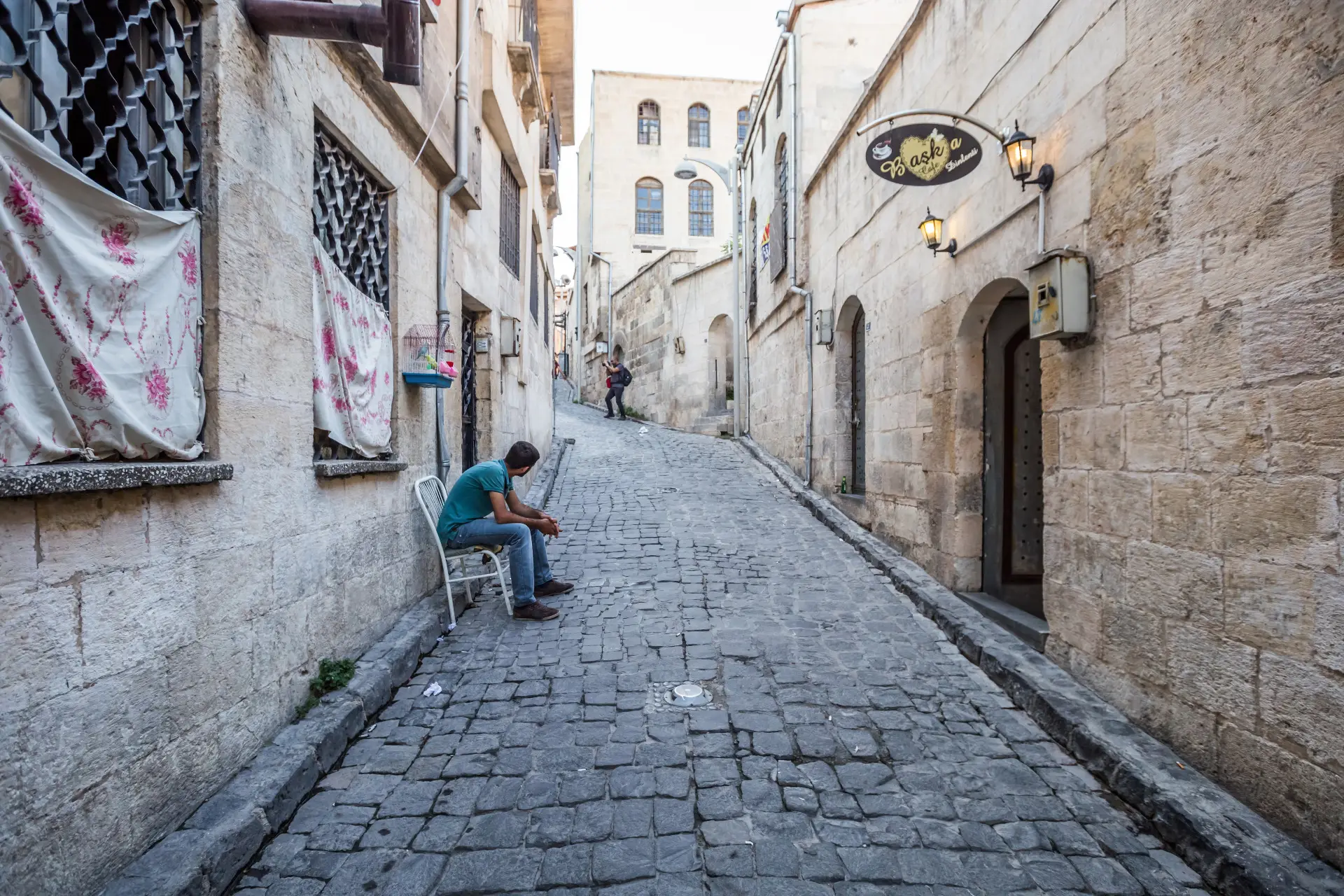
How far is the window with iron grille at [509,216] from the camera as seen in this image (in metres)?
8.91

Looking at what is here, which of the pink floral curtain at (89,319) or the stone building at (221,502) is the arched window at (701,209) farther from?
the pink floral curtain at (89,319)

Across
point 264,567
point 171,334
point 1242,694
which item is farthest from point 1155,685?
point 171,334

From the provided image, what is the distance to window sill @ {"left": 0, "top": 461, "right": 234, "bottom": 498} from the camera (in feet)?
6.07

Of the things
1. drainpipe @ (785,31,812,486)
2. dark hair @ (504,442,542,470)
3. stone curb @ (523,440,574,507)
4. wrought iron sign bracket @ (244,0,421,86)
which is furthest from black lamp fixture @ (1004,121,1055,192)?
stone curb @ (523,440,574,507)

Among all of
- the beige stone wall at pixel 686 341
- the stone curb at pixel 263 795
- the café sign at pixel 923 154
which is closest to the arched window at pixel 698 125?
the beige stone wall at pixel 686 341

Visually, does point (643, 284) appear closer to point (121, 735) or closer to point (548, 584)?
point (548, 584)

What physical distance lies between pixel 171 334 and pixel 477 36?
5.32m

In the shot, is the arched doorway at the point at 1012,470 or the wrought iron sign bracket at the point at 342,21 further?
the arched doorway at the point at 1012,470

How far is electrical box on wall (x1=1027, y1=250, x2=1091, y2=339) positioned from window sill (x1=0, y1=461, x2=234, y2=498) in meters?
3.93

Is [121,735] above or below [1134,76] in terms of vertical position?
below

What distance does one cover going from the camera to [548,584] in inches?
224

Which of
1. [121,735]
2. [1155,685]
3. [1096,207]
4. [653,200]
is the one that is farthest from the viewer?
[653,200]

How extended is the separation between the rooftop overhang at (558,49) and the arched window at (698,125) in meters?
15.1

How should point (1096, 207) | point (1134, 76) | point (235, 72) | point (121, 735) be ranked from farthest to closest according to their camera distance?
point (1096, 207) < point (1134, 76) < point (235, 72) < point (121, 735)
